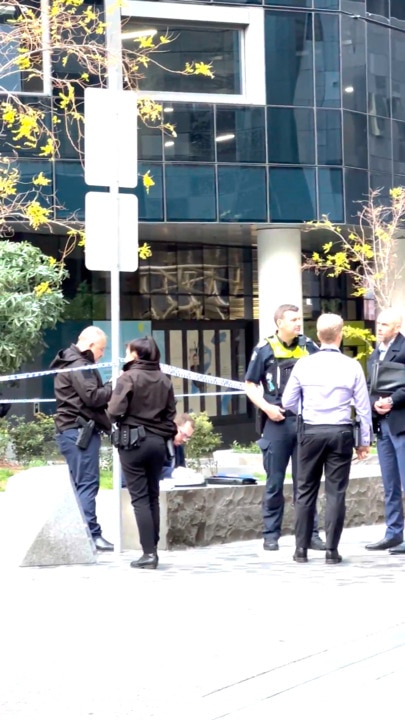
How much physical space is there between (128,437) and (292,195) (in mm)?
21388

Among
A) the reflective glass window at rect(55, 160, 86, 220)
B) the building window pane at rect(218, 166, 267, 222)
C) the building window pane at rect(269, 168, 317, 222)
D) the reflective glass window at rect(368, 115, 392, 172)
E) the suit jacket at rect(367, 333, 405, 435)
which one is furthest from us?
the reflective glass window at rect(368, 115, 392, 172)

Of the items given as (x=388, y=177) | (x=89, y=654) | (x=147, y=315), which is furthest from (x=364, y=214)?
(x=89, y=654)

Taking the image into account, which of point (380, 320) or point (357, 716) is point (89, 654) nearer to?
point (357, 716)

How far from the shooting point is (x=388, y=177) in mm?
31828

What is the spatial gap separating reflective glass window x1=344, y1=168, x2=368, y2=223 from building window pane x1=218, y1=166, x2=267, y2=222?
1906 millimetres

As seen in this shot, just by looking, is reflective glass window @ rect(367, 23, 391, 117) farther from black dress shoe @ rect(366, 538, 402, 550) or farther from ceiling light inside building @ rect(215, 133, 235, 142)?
black dress shoe @ rect(366, 538, 402, 550)

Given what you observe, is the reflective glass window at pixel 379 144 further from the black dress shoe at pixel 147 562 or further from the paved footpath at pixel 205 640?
the black dress shoe at pixel 147 562

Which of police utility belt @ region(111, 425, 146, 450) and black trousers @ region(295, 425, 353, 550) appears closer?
police utility belt @ region(111, 425, 146, 450)

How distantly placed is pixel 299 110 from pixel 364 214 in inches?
108

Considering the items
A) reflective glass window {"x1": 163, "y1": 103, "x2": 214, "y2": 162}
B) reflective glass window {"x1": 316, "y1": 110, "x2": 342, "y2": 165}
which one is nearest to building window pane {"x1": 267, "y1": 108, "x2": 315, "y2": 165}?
reflective glass window {"x1": 316, "y1": 110, "x2": 342, "y2": 165}

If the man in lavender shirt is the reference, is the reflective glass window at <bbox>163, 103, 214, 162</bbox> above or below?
above

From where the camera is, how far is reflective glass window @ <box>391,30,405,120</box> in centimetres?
3197

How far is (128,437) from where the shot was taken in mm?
9914

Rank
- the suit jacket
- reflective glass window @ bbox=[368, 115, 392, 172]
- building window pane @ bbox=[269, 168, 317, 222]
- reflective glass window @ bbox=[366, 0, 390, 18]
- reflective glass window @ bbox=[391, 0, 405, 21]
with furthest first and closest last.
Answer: reflective glass window @ bbox=[391, 0, 405, 21] < reflective glass window @ bbox=[366, 0, 390, 18] < reflective glass window @ bbox=[368, 115, 392, 172] < building window pane @ bbox=[269, 168, 317, 222] < the suit jacket
